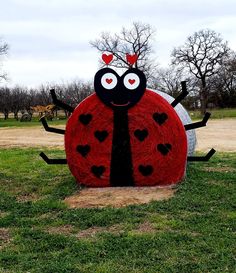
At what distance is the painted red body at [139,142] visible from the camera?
296 inches

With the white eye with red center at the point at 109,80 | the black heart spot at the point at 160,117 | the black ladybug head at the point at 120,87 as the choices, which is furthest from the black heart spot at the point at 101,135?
the black heart spot at the point at 160,117

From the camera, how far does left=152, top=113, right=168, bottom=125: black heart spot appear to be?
7.52 meters

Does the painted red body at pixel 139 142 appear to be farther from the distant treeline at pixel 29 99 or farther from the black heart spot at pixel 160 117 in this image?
the distant treeline at pixel 29 99

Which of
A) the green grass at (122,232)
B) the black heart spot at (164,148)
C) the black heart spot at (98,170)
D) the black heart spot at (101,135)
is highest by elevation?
the black heart spot at (101,135)

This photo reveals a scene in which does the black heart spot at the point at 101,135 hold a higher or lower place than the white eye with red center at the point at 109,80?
lower

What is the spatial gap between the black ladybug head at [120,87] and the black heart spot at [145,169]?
1.05 meters

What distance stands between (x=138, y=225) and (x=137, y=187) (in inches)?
85.4

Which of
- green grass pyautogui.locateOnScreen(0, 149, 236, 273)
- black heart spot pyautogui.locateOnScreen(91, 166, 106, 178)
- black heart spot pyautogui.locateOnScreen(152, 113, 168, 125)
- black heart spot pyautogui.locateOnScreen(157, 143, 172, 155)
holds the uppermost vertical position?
black heart spot pyautogui.locateOnScreen(152, 113, 168, 125)

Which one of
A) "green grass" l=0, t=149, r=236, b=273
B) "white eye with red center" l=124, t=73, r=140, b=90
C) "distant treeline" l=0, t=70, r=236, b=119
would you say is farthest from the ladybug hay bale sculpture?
"distant treeline" l=0, t=70, r=236, b=119

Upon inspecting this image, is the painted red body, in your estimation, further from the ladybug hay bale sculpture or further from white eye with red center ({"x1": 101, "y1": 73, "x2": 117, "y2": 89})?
white eye with red center ({"x1": 101, "y1": 73, "x2": 117, "y2": 89})

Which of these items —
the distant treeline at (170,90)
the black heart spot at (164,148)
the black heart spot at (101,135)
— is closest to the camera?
the black heart spot at (164,148)

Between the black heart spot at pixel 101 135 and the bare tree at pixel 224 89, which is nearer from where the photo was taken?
the black heart spot at pixel 101 135

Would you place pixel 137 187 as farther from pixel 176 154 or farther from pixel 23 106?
pixel 23 106

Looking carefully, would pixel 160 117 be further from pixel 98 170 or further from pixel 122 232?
pixel 122 232
